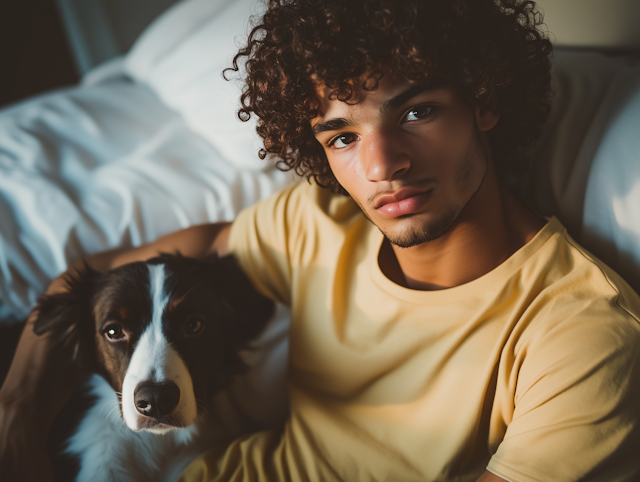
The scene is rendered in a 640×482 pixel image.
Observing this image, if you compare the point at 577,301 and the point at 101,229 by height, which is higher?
the point at 101,229

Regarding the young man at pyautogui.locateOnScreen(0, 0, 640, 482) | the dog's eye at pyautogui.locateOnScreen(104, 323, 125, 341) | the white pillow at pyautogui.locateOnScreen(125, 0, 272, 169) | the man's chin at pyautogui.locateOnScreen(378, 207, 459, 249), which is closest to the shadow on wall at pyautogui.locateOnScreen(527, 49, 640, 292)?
the young man at pyautogui.locateOnScreen(0, 0, 640, 482)

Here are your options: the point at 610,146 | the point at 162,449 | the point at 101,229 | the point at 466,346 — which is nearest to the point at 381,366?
the point at 466,346

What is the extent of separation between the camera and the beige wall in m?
1.23

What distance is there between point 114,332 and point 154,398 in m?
0.22

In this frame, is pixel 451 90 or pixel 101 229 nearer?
pixel 451 90

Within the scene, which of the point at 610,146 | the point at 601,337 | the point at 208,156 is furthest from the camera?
the point at 208,156

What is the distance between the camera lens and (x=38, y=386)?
3.49 feet

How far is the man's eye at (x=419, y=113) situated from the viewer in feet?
3.20

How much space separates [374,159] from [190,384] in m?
0.65

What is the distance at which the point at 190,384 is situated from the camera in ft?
3.36

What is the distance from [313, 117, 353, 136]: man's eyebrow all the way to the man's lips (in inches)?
7.1

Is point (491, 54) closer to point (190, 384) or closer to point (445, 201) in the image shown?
point (445, 201)

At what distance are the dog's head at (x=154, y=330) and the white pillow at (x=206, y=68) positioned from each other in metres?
0.69

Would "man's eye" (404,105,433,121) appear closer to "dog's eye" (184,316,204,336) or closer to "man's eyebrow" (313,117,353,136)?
"man's eyebrow" (313,117,353,136)
